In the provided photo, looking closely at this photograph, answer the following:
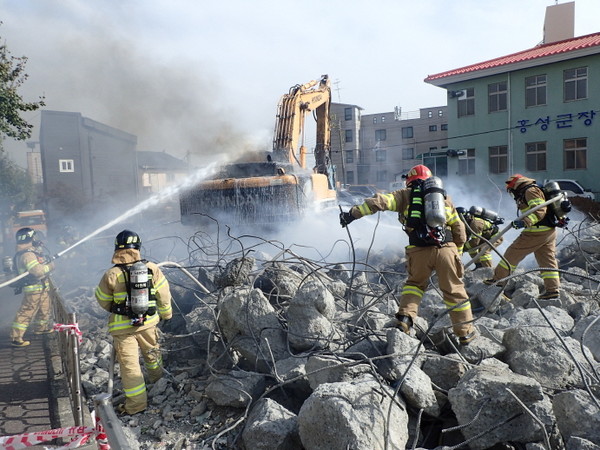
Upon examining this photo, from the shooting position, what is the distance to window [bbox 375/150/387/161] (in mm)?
49469

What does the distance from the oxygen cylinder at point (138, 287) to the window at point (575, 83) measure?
20.3 meters

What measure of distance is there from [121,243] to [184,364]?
5.07 feet

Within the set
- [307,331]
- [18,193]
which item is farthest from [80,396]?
[18,193]

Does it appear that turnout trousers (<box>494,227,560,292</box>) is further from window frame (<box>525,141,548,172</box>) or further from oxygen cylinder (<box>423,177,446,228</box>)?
window frame (<box>525,141,548,172</box>)

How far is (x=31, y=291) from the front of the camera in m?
6.76

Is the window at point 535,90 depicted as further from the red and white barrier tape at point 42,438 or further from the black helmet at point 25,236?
the red and white barrier tape at point 42,438

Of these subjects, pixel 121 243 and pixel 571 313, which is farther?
pixel 571 313

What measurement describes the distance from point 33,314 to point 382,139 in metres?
46.4

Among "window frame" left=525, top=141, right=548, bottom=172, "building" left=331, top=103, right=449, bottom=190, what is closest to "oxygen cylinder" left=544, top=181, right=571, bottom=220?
"window frame" left=525, top=141, right=548, bottom=172

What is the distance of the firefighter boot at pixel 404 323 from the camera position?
14.0 feet

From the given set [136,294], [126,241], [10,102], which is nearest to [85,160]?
[10,102]

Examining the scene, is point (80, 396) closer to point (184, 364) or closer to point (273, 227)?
point (184, 364)

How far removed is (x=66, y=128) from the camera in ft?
99.6

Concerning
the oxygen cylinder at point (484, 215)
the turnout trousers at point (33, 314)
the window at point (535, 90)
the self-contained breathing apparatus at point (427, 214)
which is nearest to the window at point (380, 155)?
the window at point (535, 90)
